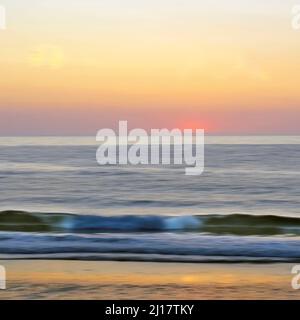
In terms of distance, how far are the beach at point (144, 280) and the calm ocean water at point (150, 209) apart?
634 millimetres

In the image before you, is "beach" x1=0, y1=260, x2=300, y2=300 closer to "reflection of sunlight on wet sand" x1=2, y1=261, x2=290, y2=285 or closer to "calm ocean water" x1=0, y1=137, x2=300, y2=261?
"reflection of sunlight on wet sand" x1=2, y1=261, x2=290, y2=285

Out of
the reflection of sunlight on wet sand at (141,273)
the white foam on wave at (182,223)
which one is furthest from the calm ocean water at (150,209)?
the reflection of sunlight on wet sand at (141,273)

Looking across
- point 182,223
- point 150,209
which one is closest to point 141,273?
point 182,223

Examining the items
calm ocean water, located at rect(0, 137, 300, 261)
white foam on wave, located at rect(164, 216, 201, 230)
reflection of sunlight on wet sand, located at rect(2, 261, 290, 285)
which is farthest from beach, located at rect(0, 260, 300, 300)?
white foam on wave, located at rect(164, 216, 201, 230)

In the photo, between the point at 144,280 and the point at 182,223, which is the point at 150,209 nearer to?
the point at 182,223

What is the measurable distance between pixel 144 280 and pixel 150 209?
28.5ft

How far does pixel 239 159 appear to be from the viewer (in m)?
28.7

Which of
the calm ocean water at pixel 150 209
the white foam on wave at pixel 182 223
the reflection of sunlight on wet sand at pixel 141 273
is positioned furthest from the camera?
the white foam on wave at pixel 182 223

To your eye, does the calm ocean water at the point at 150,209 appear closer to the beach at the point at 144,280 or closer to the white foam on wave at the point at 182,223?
the white foam on wave at the point at 182,223

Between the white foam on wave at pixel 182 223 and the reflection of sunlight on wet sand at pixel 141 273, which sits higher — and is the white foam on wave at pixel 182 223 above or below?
above

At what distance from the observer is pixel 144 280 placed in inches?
311

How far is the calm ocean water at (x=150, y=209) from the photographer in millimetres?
10047

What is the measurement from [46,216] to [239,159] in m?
15.4
